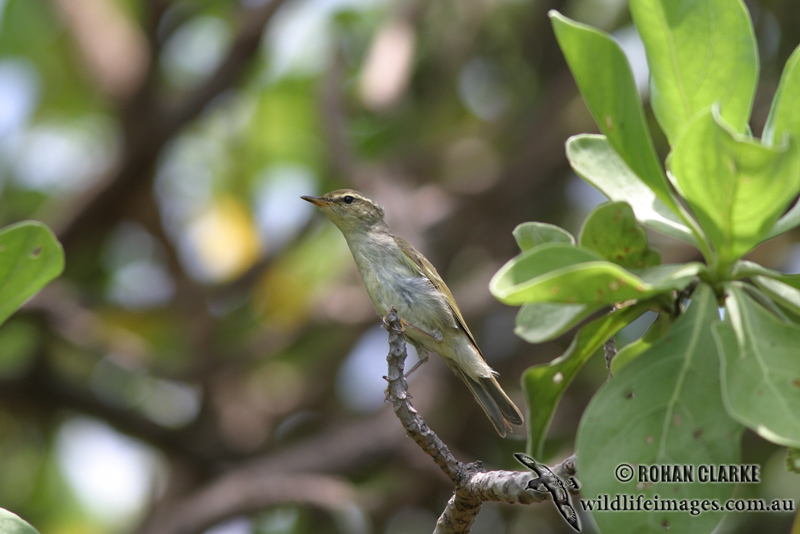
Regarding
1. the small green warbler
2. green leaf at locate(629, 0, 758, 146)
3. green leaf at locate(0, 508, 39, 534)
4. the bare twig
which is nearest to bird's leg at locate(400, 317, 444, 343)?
the small green warbler

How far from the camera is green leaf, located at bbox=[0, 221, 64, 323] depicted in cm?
191

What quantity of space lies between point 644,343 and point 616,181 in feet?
1.40

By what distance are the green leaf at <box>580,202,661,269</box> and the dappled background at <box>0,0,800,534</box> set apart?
3187mm

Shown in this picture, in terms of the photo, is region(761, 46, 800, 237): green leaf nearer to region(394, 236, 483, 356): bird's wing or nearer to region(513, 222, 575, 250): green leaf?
region(513, 222, 575, 250): green leaf

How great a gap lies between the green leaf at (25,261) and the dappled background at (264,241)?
3214 millimetres

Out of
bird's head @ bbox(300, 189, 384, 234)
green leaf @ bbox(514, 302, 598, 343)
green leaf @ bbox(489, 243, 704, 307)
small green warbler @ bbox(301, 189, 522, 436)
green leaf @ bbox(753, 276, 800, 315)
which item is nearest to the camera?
green leaf @ bbox(489, 243, 704, 307)

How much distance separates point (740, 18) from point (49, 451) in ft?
21.7

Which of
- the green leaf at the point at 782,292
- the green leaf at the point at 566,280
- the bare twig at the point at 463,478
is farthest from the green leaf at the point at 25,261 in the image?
the green leaf at the point at 782,292

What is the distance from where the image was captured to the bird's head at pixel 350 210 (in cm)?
421

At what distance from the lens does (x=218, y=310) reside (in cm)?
706

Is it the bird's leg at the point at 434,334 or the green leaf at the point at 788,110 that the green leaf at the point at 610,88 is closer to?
the green leaf at the point at 788,110

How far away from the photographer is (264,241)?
7223 millimetres

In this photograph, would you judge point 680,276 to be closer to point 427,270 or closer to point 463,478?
point 463,478

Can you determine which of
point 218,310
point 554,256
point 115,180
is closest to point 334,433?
point 218,310
